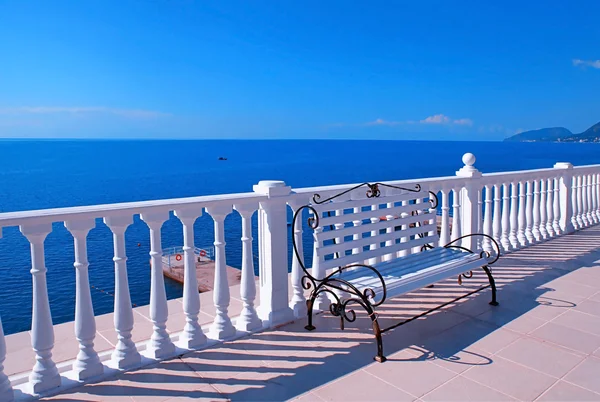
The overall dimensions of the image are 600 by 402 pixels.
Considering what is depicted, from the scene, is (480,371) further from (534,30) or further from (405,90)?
(405,90)

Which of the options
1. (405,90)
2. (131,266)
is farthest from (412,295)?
(405,90)

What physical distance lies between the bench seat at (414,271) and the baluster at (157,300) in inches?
49.7

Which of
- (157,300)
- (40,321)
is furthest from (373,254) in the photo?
(40,321)

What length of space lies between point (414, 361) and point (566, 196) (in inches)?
206

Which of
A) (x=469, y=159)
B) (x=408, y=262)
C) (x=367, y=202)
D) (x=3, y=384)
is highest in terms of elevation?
(x=469, y=159)

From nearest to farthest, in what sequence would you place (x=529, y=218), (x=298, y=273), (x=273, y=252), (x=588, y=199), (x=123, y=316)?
(x=123, y=316) < (x=273, y=252) < (x=298, y=273) < (x=529, y=218) < (x=588, y=199)

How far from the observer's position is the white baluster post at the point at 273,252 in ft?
11.0

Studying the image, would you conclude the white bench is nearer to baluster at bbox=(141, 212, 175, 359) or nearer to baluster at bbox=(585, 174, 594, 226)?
baluster at bbox=(141, 212, 175, 359)

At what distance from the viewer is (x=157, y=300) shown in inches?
111

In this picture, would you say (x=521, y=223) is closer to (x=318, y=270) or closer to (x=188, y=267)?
(x=318, y=270)

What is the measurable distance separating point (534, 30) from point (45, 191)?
5887 cm

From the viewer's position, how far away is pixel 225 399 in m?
2.42

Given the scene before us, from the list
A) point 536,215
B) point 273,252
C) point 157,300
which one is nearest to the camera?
point 157,300

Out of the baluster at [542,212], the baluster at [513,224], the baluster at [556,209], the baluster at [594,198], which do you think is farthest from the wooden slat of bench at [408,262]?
the baluster at [594,198]
